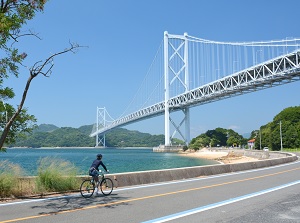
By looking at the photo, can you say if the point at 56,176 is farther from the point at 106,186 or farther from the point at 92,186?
the point at 106,186

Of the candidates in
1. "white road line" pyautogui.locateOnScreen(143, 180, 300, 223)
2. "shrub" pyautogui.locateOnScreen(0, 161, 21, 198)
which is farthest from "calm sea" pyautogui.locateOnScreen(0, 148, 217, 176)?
"white road line" pyautogui.locateOnScreen(143, 180, 300, 223)

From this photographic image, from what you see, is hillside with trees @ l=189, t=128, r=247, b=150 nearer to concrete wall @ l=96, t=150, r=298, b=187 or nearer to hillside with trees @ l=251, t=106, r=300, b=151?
hillside with trees @ l=251, t=106, r=300, b=151

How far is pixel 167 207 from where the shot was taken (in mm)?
8328

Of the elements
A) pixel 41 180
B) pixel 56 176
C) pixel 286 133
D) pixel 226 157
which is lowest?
pixel 226 157

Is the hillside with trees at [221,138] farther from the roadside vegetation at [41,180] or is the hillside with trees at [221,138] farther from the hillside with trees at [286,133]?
the roadside vegetation at [41,180]

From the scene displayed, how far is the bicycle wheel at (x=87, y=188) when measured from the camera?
1020cm

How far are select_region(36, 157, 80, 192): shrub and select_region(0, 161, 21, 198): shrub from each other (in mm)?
677

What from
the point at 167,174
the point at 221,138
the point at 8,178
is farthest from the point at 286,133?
the point at 8,178

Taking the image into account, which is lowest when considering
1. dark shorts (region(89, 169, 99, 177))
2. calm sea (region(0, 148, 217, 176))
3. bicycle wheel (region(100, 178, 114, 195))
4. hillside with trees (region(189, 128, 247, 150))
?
calm sea (region(0, 148, 217, 176))

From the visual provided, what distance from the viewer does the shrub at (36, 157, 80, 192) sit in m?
10.9

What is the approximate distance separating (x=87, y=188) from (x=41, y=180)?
62.4 inches

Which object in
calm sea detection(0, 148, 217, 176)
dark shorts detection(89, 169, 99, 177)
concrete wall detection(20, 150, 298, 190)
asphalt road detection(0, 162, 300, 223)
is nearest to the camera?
asphalt road detection(0, 162, 300, 223)

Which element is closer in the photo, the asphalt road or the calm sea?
the asphalt road

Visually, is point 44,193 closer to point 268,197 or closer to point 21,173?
point 21,173
